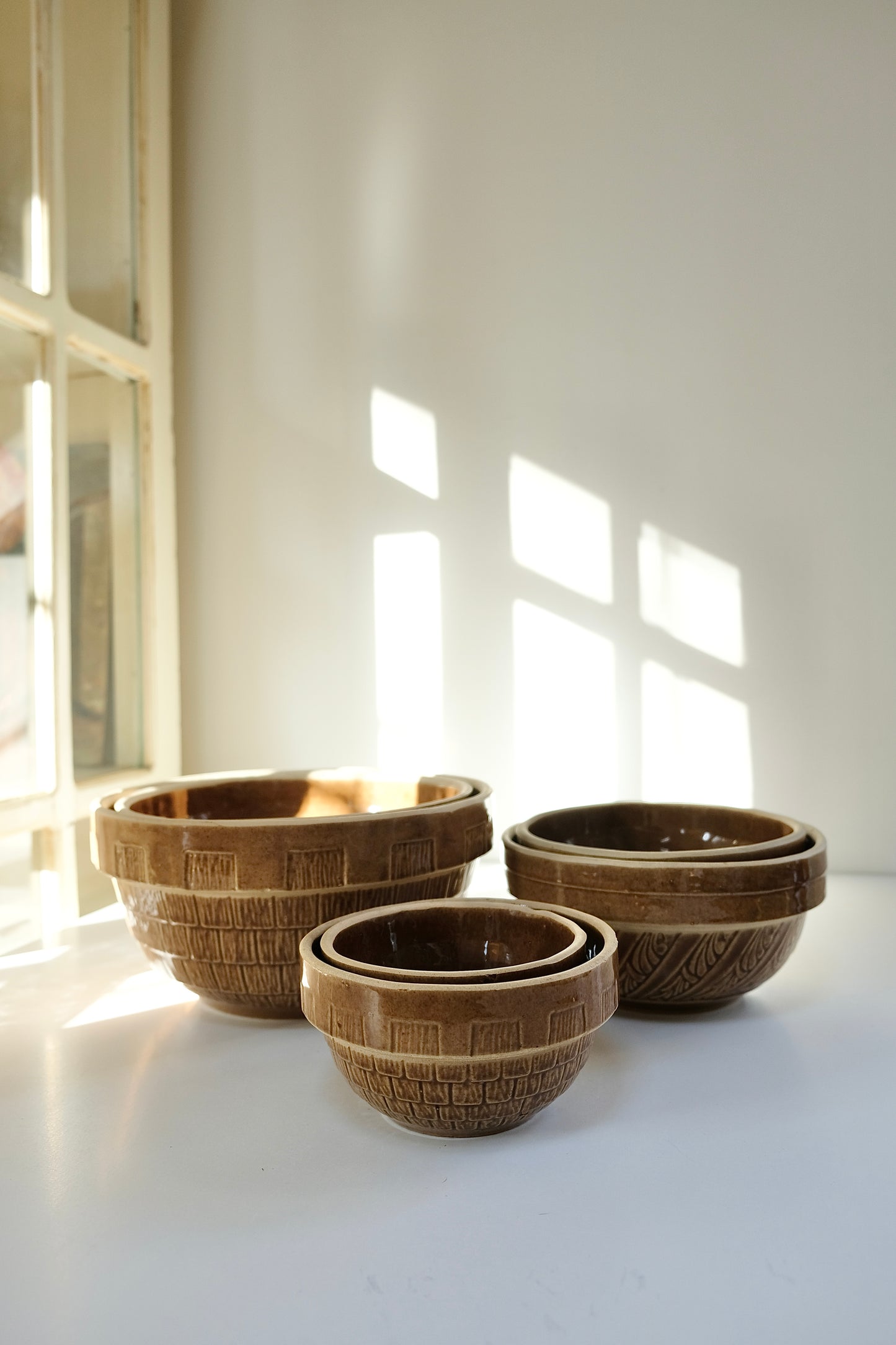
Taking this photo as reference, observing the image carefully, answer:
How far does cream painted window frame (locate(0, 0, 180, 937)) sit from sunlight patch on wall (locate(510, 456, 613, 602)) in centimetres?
49

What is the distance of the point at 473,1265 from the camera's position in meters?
0.46

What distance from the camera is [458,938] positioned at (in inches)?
26.6

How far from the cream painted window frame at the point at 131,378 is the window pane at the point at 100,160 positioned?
2 cm

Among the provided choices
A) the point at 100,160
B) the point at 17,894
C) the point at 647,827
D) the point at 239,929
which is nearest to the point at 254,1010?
the point at 239,929

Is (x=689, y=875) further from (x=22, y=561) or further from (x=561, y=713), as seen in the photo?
(x=22, y=561)

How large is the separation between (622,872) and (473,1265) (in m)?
0.29

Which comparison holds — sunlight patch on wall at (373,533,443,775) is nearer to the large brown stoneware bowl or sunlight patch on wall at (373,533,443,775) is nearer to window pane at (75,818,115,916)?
window pane at (75,818,115,916)

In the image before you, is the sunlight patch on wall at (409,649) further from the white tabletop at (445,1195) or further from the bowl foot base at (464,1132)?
the bowl foot base at (464,1132)

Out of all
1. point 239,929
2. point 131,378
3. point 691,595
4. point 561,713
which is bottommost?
point 239,929

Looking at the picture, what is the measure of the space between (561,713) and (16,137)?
0.91 m

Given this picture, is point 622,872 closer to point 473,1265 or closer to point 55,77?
point 473,1265

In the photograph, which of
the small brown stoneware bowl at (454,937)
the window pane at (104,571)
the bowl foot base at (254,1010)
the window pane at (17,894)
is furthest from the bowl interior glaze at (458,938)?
the window pane at (104,571)

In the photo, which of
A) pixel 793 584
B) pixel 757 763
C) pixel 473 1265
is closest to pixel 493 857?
pixel 757 763

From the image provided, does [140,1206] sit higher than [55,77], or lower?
lower
